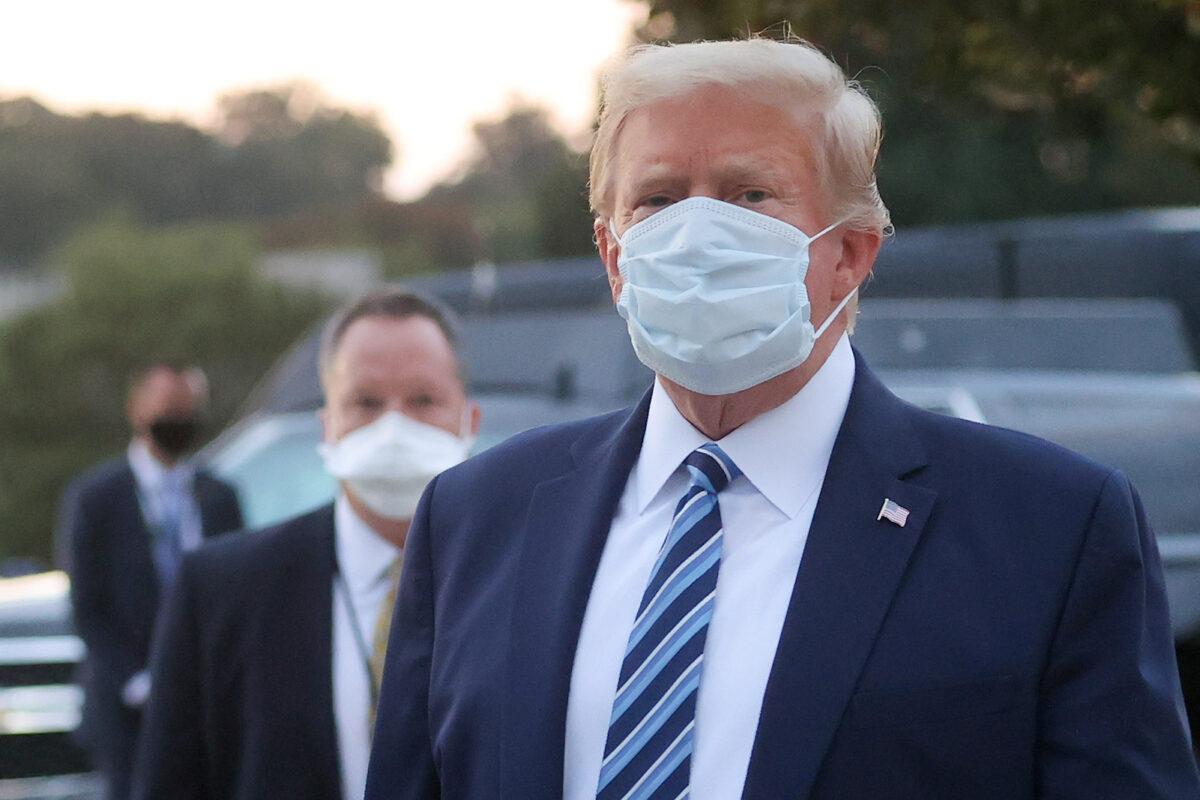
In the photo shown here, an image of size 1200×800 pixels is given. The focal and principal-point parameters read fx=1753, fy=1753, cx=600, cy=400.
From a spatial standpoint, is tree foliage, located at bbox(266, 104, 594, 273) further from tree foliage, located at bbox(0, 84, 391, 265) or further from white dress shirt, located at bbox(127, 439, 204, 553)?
white dress shirt, located at bbox(127, 439, 204, 553)

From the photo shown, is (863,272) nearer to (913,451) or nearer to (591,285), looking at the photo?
(913,451)

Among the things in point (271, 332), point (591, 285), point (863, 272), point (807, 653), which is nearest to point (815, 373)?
point (863, 272)

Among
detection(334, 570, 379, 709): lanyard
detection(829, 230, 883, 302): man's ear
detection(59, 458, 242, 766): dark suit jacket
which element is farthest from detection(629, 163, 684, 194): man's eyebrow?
detection(59, 458, 242, 766): dark suit jacket

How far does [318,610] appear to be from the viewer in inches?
126

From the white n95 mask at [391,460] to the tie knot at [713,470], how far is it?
112 centimetres

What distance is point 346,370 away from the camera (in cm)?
358

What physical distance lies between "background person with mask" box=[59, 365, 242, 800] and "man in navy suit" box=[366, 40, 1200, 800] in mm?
3705

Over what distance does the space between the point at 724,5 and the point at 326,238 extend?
72.9m

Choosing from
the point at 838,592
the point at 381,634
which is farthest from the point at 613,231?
the point at 381,634

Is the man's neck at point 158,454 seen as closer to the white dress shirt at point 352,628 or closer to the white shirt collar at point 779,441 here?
the white dress shirt at point 352,628

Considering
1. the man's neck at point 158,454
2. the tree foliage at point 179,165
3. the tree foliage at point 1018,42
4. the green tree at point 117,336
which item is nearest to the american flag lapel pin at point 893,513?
the tree foliage at point 1018,42

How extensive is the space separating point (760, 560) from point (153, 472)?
4.52 meters

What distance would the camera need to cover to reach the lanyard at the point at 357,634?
3109 millimetres

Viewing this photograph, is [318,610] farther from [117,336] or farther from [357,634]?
[117,336]
